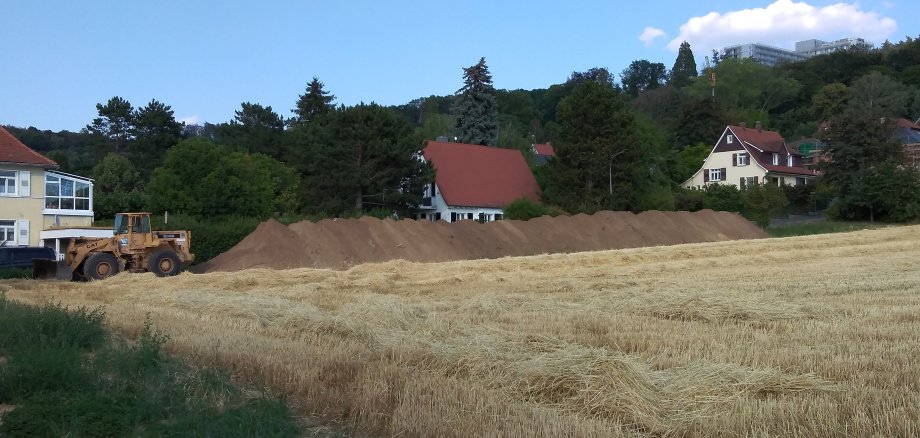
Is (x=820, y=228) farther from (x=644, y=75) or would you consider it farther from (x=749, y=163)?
(x=644, y=75)

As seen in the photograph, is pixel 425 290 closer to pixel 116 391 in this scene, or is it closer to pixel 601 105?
pixel 116 391

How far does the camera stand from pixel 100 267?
26.3 metres

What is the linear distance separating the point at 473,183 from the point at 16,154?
29813mm

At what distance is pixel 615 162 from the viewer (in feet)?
172

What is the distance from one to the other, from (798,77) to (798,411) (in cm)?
13384

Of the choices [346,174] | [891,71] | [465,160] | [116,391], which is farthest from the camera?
[891,71]

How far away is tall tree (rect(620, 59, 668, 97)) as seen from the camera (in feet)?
561

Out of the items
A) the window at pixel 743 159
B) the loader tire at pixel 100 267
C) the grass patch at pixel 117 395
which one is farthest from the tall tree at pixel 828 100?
the grass patch at pixel 117 395

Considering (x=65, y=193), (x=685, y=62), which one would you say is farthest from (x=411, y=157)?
(x=685, y=62)

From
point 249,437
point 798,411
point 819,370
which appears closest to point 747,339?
point 819,370

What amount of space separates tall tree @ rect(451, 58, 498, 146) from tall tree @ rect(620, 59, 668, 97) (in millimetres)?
103408

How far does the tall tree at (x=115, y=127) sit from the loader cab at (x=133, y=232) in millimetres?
56070

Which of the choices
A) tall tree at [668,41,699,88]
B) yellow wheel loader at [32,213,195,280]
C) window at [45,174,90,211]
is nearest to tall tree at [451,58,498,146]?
window at [45,174,90,211]

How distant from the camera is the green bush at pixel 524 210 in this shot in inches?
1813
